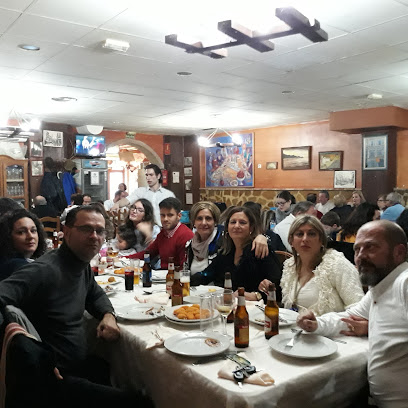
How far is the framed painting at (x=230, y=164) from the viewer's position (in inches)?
420

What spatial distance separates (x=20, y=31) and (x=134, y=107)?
3.77 meters

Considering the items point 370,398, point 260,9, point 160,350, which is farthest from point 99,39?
point 370,398

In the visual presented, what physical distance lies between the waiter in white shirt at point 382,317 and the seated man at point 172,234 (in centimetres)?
185

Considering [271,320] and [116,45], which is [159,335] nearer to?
[271,320]

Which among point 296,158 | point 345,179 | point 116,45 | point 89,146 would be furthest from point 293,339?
point 89,146

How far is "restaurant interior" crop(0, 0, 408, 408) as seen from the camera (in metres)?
1.82

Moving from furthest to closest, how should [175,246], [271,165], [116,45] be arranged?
[271,165]
[116,45]
[175,246]

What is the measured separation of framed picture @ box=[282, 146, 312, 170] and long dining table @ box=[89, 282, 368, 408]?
25.8 ft

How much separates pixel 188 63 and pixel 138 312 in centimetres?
324

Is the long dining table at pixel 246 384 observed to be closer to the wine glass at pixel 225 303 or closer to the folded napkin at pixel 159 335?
the folded napkin at pixel 159 335

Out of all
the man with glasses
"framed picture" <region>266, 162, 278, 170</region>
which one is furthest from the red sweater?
"framed picture" <region>266, 162, 278, 170</region>

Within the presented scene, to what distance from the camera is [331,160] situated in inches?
354

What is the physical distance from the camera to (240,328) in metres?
1.80

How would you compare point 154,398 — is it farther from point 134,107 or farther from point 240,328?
point 134,107
